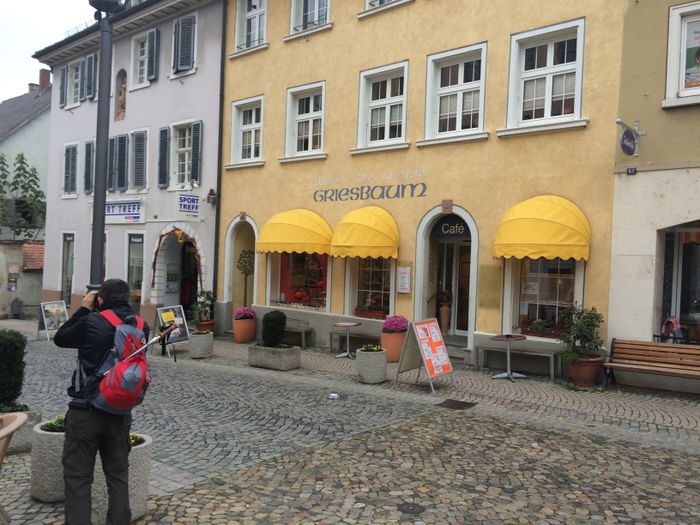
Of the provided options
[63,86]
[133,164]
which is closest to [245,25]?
→ [133,164]

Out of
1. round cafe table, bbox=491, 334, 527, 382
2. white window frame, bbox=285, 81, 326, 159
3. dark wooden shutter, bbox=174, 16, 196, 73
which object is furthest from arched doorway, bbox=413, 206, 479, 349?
dark wooden shutter, bbox=174, 16, 196, 73

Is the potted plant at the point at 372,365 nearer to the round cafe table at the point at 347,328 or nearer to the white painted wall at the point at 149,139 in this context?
the round cafe table at the point at 347,328

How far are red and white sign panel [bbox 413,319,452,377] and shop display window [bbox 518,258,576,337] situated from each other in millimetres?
2208

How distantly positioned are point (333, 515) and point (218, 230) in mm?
13515

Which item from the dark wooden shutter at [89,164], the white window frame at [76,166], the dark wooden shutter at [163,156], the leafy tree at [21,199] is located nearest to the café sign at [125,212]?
the dark wooden shutter at [163,156]

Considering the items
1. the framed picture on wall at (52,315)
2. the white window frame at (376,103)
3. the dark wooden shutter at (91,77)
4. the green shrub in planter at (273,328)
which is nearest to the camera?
the green shrub in planter at (273,328)

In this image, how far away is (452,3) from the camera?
1252cm

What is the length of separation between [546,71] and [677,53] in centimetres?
228

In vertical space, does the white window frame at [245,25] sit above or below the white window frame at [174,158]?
above

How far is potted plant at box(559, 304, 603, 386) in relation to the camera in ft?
32.9

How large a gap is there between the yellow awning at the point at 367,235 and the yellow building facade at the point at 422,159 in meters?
0.04

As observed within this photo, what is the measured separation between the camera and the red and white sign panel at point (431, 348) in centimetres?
987

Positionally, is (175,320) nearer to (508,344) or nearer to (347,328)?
(347,328)

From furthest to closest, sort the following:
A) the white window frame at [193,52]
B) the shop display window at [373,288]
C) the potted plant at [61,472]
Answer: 1. the white window frame at [193,52]
2. the shop display window at [373,288]
3. the potted plant at [61,472]
